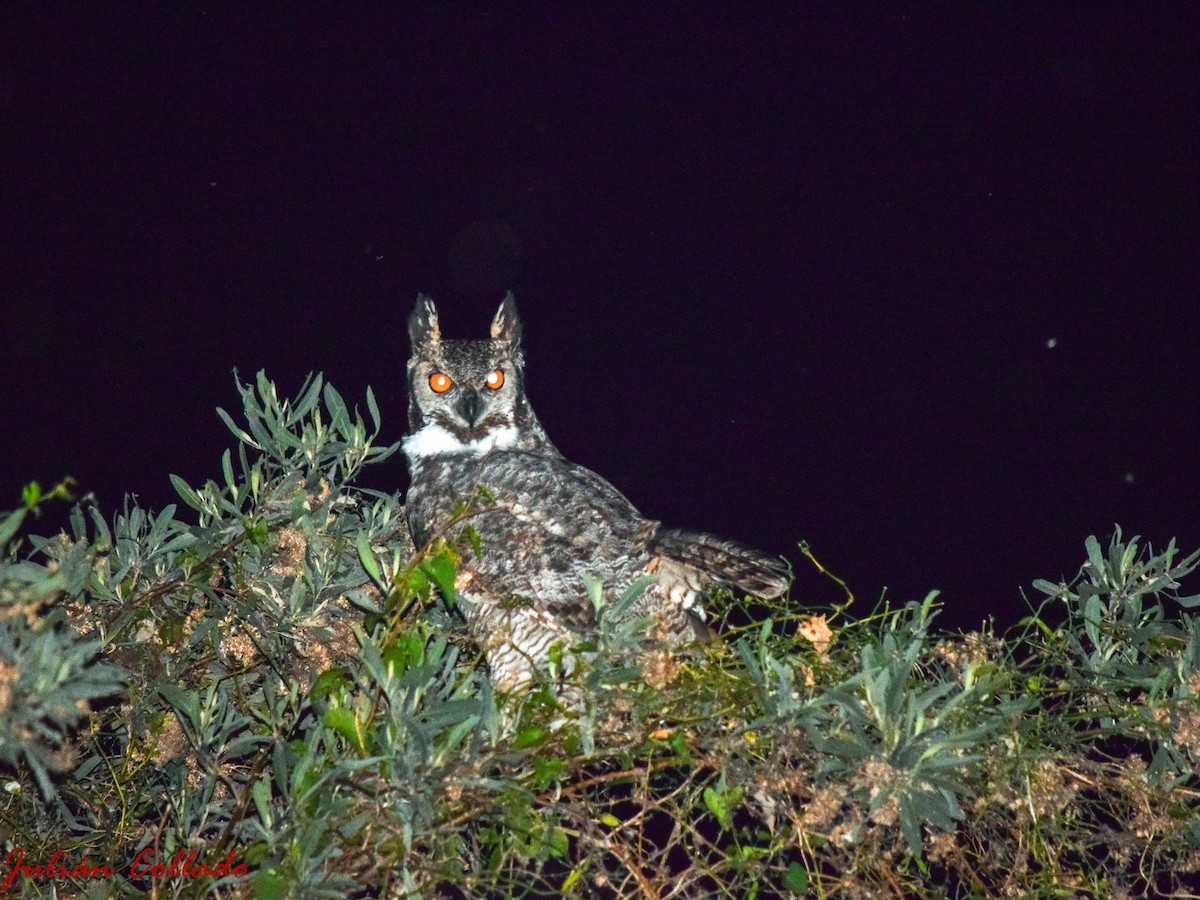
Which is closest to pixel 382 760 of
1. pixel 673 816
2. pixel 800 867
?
pixel 673 816

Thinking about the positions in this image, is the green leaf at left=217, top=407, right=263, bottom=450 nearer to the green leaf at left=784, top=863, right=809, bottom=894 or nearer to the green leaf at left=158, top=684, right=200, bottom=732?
the green leaf at left=158, top=684, right=200, bottom=732

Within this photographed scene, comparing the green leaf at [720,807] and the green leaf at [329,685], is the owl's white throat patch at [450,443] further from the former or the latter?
the green leaf at [720,807]

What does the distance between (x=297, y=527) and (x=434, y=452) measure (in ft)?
3.93

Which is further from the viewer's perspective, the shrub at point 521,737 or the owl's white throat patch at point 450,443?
the owl's white throat patch at point 450,443

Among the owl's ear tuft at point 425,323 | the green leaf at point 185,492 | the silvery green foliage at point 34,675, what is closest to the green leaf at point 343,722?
the silvery green foliage at point 34,675

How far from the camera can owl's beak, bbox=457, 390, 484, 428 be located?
2.51m

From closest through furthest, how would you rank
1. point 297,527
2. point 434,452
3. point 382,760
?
point 382,760
point 297,527
point 434,452

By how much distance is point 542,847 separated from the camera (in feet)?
3.23

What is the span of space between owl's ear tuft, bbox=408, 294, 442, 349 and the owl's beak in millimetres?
196

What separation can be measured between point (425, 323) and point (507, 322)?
225 mm

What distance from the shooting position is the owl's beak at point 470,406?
2510 mm

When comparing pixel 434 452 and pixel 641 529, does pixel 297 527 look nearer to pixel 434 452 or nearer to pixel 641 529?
pixel 641 529

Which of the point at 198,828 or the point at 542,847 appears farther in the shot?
the point at 198,828

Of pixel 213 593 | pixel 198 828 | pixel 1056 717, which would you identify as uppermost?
pixel 213 593
